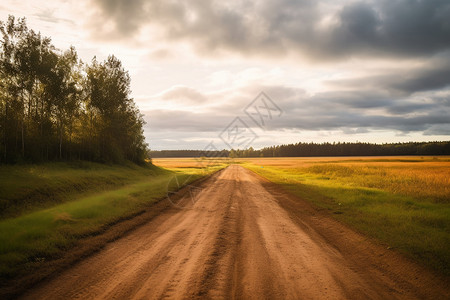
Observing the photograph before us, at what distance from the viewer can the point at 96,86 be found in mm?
31578

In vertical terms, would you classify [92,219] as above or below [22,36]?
below

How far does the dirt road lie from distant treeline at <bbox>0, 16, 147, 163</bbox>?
66.1ft

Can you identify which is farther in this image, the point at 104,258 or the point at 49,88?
the point at 49,88

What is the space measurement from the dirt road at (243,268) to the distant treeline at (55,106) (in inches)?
793

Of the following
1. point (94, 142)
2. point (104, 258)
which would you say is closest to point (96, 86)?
point (94, 142)

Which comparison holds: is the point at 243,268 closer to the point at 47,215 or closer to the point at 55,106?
the point at 47,215

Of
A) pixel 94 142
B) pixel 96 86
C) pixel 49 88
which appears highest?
pixel 96 86

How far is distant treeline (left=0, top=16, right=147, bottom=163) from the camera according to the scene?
2023 cm

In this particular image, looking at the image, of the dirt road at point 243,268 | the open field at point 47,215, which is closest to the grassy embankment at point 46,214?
the open field at point 47,215

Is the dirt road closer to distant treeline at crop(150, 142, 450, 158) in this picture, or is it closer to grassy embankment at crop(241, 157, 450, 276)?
grassy embankment at crop(241, 157, 450, 276)

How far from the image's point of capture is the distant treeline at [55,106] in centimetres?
2023

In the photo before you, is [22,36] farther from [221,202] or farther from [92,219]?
[221,202]

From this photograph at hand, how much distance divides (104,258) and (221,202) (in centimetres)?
853

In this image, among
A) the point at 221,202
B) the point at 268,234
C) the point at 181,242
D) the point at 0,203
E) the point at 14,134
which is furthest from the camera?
the point at 14,134
